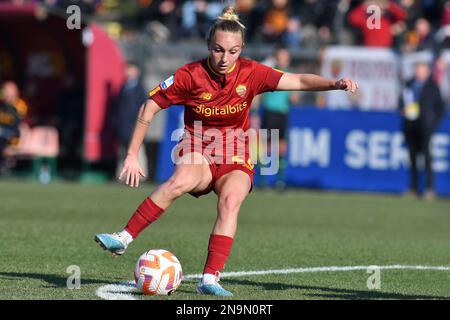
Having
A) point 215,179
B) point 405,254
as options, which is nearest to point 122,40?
point 405,254

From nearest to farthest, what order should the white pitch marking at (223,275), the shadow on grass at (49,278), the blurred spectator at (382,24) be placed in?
1. the white pitch marking at (223,275)
2. the shadow on grass at (49,278)
3. the blurred spectator at (382,24)

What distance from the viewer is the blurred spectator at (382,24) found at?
21.4 metres

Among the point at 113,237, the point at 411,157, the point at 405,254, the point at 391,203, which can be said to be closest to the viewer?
the point at 113,237

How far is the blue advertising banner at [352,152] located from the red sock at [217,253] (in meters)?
12.0

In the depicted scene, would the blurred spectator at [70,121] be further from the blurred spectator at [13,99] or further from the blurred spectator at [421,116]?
the blurred spectator at [421,116]

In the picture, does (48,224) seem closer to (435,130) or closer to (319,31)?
(435,130)

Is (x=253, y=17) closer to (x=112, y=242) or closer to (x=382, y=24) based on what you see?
(x=382, y=24)

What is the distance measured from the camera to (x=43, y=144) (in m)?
22.3

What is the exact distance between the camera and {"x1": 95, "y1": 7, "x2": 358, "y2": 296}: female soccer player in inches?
299

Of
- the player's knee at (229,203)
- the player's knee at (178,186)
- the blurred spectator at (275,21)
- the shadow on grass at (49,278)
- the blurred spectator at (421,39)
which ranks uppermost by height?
the blurred spectator at (275,21)

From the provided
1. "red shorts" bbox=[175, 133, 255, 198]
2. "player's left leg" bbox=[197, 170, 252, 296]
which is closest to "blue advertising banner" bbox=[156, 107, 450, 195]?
"red shorts" bbox=[175, 133, 255, 198]

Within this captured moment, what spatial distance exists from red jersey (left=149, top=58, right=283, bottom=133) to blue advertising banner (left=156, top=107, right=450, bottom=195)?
11.5 metres

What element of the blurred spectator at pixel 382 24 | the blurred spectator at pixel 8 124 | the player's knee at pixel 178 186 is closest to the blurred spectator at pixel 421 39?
the blurred spectator at pixel 382 24
